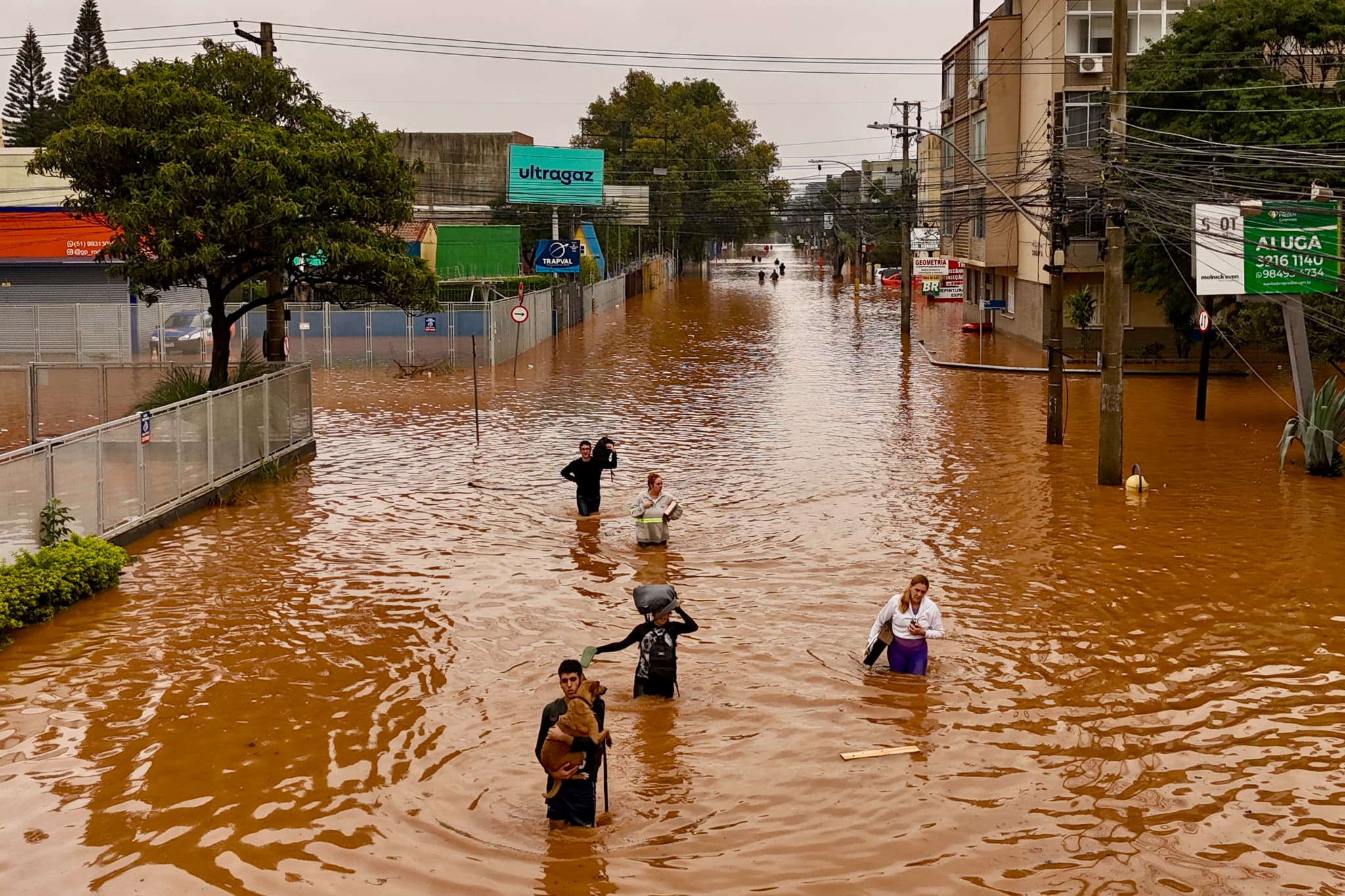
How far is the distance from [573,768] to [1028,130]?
153 ft

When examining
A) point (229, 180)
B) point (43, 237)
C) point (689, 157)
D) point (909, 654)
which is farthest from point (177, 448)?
point (689, 157)

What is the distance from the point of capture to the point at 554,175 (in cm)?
8225

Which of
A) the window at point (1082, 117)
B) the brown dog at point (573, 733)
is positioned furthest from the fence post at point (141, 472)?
the window at point (1082, 117)

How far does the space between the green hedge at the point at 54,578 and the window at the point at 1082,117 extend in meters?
37.6

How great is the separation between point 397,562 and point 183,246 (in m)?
9.25

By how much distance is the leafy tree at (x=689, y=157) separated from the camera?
117 meters

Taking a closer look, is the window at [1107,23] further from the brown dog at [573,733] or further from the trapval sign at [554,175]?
the brown dog at [573,733]

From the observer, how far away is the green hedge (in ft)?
49.4

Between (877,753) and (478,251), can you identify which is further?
(478,251)

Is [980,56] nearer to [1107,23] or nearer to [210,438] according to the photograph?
[1107,23]

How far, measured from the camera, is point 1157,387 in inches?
1560

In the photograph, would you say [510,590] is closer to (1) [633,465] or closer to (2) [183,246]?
(1) [633,465]

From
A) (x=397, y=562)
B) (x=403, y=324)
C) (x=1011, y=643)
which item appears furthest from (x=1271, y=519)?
(x=403, y=324)

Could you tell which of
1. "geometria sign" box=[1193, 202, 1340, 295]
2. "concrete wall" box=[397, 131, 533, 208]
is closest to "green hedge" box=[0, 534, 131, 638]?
"geometria sign" box=[1193, 202, 1340, 295]
